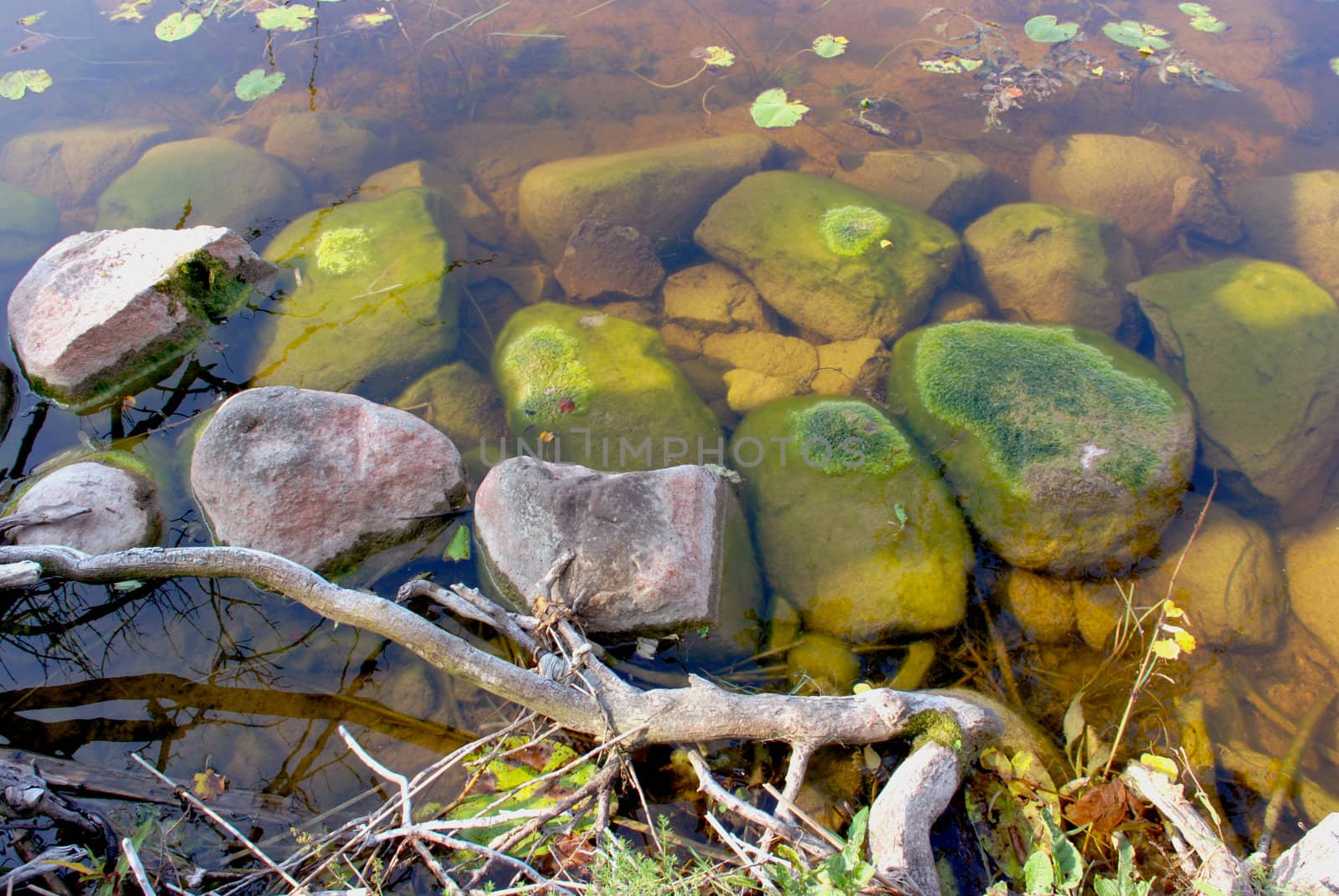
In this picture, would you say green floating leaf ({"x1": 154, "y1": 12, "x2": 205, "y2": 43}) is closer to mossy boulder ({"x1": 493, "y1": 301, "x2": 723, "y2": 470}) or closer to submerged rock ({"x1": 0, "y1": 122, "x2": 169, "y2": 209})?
submerged rock ({"x1": 0, "y1": 122, "x2": 169, "y2": 209})

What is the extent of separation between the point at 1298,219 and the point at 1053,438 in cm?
332

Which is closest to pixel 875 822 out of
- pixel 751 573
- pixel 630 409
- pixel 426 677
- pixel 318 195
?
pixel 751 573

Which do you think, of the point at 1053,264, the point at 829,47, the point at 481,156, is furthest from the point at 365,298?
the point at 829,47

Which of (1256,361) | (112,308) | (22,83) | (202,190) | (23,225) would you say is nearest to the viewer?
(112,308)

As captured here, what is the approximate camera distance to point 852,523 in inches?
125

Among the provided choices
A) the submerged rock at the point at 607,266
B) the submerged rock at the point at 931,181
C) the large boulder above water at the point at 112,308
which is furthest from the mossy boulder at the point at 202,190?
the submerged rock at the point at 931,181

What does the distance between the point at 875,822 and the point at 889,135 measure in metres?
5.26

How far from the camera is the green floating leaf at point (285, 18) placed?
247 inches

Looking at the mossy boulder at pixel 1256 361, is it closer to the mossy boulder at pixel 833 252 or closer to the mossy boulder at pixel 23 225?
the mossy boulder at pixel 833 252

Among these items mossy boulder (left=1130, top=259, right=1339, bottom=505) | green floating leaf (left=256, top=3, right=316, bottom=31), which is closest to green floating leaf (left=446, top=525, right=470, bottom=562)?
mossy boulder (left=1130, top=259, right=1339, bottom=505)

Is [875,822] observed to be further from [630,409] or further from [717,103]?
[717,103]

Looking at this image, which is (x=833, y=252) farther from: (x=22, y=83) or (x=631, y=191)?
(x=22, y=83)

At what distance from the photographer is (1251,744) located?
2.81 m

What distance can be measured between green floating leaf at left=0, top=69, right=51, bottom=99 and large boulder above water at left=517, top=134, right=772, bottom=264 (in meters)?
4.29
